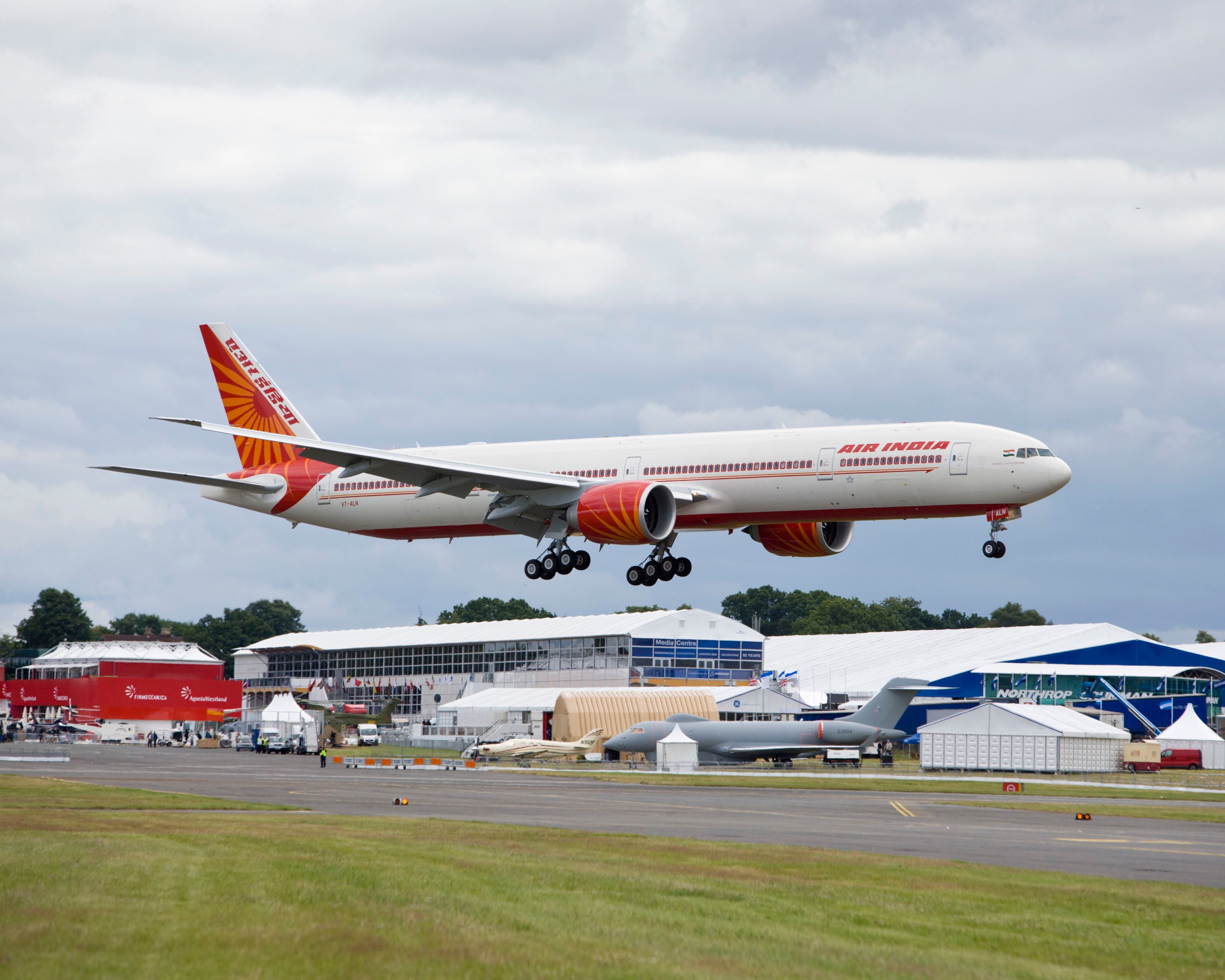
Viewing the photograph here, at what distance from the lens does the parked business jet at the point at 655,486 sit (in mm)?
40188

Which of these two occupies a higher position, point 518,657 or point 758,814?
point 518,657

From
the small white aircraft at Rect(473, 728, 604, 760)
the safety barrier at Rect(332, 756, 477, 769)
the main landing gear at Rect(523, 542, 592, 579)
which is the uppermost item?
the main landing gear at Rect(523, 542, 592, 579)

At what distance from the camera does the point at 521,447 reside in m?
49.7

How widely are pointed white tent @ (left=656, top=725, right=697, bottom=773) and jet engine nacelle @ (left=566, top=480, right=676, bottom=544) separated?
113 feet

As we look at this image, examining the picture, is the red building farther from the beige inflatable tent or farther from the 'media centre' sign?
the beige inflatable tent

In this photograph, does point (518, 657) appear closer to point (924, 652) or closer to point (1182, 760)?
point (924, 652)

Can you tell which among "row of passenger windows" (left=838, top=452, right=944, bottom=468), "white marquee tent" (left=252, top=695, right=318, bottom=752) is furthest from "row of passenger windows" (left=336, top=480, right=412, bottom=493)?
"white marquee tent" (left=252, top=695, right=318, bottom=752)

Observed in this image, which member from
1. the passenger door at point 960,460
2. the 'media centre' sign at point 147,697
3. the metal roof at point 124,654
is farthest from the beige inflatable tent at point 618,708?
the metal roof at point 124,654

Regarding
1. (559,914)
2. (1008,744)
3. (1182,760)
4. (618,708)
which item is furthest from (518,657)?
(559,914)

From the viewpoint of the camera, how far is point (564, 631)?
120 metres

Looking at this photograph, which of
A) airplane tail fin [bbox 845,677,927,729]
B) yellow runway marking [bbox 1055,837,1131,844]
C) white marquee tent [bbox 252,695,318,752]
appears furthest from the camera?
white marquee tent [bbox 252,695,318,752]

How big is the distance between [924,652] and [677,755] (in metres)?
47.0

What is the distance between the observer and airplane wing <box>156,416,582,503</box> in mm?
44375

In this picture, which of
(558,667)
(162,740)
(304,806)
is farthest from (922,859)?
(162,740)
